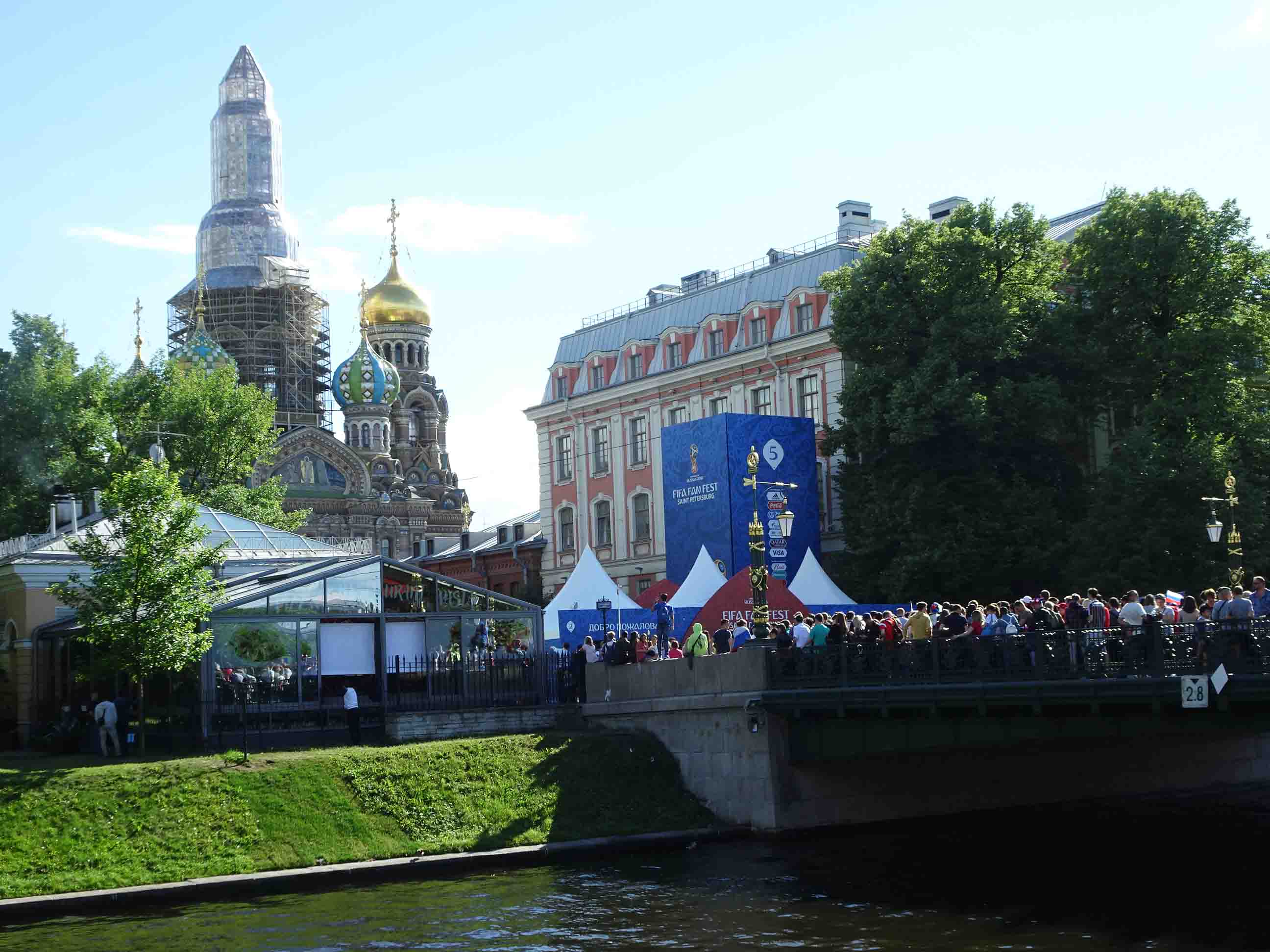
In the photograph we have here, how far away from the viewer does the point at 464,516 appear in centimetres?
11950

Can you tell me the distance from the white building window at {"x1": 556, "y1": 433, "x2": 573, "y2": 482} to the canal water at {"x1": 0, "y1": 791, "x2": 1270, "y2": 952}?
39.2 meters

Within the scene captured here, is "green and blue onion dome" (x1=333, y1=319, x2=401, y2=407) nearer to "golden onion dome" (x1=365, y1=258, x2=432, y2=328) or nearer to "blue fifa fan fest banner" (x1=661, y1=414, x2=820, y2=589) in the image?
"golden onion dome" (x1=365, y1=258, x2=432, y2=328)

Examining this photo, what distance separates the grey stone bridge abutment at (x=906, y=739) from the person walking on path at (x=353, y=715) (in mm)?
5458

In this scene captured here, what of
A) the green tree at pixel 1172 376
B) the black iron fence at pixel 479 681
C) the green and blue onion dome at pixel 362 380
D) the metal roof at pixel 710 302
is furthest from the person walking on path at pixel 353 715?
the green and blue onion dome at pixel 362 380

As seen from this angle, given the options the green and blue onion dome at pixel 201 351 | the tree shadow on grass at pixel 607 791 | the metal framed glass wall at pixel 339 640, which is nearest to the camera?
the tree shadow on grass at pixel 607 791

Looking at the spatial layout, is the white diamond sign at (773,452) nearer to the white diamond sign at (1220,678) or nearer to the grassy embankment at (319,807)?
the grassy embankment at (319,807)

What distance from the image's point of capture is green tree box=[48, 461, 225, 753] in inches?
1276

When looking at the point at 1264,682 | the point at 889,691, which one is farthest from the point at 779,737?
the point at 1264,682

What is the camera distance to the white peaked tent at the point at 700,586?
42.5 meters

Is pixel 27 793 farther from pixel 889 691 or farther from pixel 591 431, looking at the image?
pixel 591 431

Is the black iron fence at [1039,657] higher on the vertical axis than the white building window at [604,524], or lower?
lower

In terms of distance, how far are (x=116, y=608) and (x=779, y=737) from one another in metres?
14.0

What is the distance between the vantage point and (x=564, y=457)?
7025 cm

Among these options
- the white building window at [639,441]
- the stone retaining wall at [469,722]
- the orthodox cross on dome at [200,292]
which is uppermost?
the orthodox cross on dome at [200,292]
